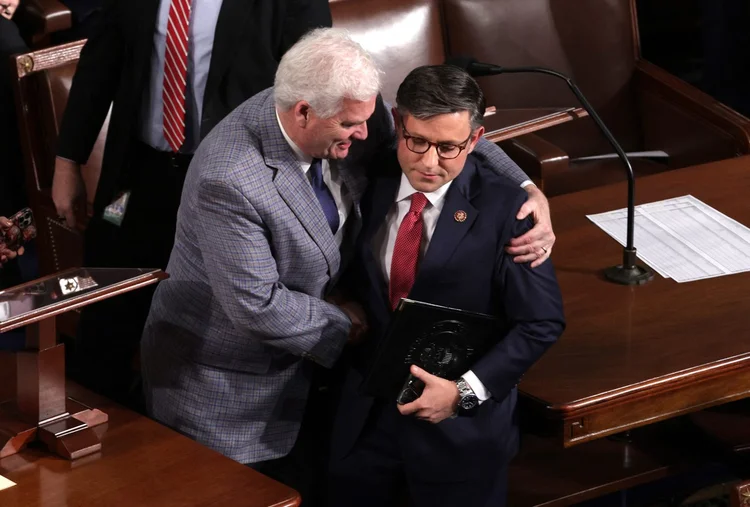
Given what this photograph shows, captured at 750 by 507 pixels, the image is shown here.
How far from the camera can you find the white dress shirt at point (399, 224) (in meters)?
2.33

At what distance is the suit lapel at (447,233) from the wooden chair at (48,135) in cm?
156

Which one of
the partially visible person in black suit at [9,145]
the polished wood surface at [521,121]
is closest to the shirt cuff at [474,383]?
the polished wood surface at [521,121]

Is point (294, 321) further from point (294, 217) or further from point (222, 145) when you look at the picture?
point (222, 145)

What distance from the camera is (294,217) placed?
235 centimetres

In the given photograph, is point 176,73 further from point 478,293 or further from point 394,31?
point 394,31

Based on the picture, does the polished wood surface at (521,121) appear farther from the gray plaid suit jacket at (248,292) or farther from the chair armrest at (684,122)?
the chair armrest at (684,122)

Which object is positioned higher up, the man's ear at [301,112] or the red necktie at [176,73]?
the man's ear at [301,112]

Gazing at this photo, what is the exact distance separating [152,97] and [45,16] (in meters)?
1.60

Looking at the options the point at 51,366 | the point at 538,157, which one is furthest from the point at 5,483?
the point at 538,157

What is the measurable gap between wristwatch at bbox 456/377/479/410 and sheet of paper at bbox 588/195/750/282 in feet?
2.64

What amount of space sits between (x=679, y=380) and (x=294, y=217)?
85cm

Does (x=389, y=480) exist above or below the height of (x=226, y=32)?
below

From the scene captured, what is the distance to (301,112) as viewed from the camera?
7.43 ft

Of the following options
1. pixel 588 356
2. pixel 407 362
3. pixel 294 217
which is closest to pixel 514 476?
pixel 588 356
